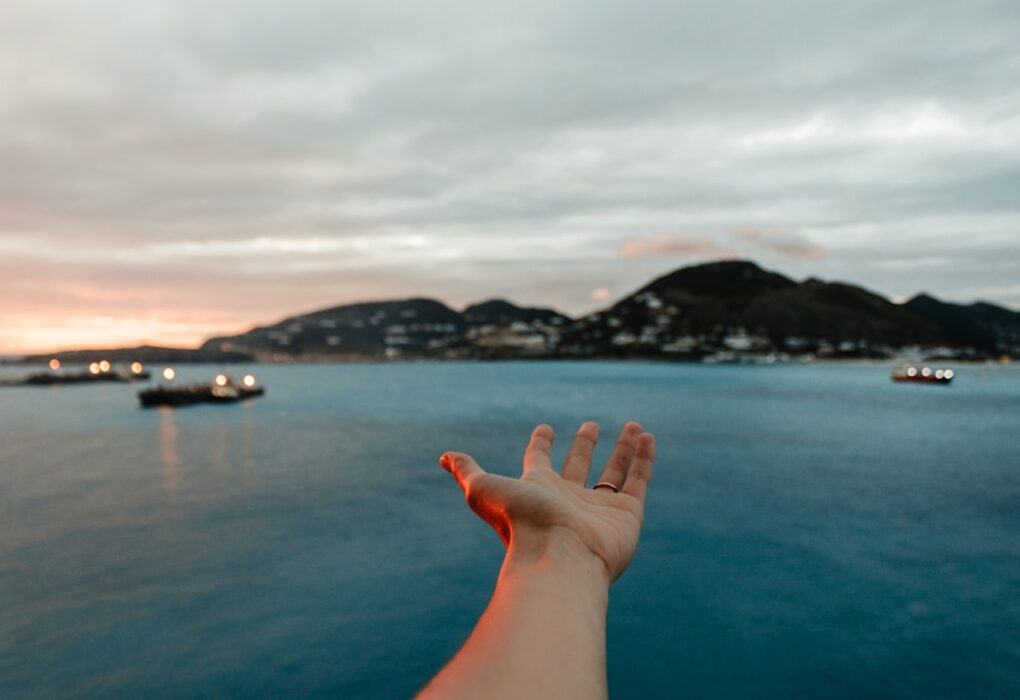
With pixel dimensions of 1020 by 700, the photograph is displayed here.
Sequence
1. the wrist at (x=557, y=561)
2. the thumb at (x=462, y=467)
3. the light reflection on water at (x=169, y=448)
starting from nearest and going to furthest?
the wrist at (x=557, y=561) < the thumb at (x=462, y=467) < the light reflection on water at (x=169, y=448)

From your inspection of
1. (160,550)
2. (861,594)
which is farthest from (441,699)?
(160,550)

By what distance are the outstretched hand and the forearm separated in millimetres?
46

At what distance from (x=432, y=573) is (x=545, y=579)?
23278mm

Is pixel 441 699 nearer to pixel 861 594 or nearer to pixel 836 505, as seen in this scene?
pixel 861 594

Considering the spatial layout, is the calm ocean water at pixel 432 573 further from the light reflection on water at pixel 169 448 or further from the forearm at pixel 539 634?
the forearm at pixel 539 634

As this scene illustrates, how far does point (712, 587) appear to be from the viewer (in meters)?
23.6

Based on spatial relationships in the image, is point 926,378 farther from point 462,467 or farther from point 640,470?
point 462,467

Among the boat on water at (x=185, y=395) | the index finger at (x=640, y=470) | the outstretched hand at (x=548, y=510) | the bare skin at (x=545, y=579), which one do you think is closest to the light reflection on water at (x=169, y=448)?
the boat on water at (x=185, y=395)

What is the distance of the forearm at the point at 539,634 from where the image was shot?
10.9 ft

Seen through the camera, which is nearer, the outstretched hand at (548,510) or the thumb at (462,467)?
the outstretched hand at (548,510)

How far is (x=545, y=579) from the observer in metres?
4.22

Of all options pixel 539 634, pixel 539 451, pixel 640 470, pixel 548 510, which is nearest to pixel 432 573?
pixel 640 470

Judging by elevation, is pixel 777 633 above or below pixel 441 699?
below

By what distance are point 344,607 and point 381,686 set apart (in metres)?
5.07
